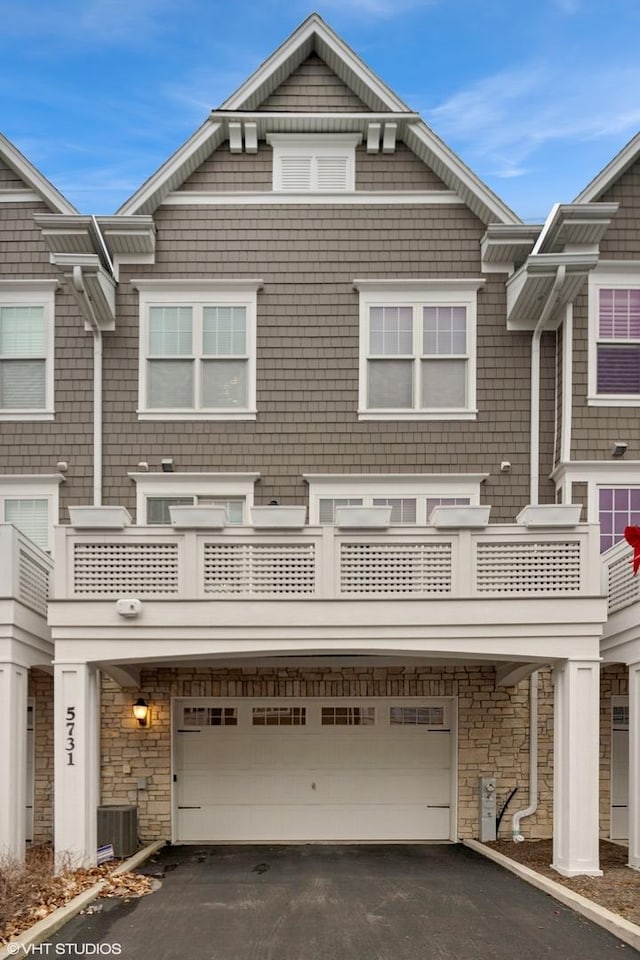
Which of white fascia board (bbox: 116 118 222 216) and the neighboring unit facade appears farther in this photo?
white fascia board (bbox: 116 118 222 216)

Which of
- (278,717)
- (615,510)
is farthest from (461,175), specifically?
(278,717)

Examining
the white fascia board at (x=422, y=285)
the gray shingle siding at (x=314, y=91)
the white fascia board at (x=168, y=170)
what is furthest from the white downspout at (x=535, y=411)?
the white fascia board at (x=168, y=170)

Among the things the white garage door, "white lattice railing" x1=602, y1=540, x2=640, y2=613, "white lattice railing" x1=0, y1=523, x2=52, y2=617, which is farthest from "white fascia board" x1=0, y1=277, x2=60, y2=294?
"white lattice railing" x1=602, y1=540, x2=640, y2=613

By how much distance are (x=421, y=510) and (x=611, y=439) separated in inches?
110

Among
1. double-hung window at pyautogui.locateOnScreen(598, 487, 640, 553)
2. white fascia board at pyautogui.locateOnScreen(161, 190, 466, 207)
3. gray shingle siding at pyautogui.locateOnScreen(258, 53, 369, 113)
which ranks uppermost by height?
gray shingle siding at pyautogui.locateOnScreen(258, 53, 369, 113)

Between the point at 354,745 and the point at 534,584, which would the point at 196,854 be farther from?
the point at 534,584

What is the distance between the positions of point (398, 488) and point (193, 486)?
2.91 m

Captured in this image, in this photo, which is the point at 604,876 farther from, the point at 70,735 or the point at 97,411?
the point at 97,411

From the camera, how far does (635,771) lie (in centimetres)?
931

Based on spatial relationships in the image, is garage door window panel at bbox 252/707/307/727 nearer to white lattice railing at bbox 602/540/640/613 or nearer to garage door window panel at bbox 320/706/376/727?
garage door window panel at bbox 320/706/376/727

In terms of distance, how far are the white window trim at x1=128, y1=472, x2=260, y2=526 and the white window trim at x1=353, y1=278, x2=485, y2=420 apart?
1954 millimetres

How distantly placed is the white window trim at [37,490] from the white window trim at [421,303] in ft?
14.7

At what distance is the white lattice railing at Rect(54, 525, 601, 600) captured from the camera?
9.34m

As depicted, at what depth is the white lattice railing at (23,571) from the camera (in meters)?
9.06
